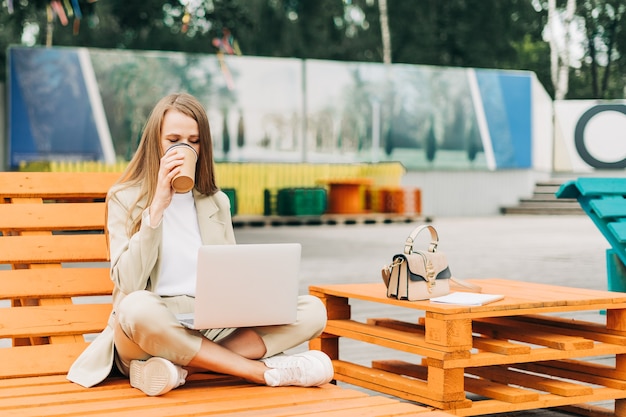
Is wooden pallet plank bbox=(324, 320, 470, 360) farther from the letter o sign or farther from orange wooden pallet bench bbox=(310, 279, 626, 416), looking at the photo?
the letter o sign

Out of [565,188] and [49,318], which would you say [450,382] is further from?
[565,188]

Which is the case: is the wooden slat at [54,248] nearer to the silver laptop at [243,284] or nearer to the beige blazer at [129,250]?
the beige blazer at [129,250]

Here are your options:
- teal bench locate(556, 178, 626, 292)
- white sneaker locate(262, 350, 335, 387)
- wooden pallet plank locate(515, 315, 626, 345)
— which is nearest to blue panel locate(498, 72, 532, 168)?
teal bench locate(556, 178, 626, 292)

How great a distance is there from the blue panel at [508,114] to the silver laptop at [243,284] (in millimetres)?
23389

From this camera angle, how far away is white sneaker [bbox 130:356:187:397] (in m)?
3.26

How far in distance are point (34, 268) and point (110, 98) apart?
17.8m

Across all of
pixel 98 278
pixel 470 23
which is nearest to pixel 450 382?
pixel 98 278

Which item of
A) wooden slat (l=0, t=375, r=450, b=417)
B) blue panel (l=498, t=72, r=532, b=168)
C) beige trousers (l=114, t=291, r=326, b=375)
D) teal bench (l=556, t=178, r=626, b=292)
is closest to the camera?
wooden slat (l=0, t=375, r=450, b=417)

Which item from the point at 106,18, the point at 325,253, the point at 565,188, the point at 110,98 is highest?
the point at 106,18

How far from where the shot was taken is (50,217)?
4359 millimetres

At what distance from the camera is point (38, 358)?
3.83m

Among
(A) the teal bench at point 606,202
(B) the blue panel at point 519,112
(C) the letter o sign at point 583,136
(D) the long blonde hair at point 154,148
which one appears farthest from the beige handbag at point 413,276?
(C) the letter o sign at point 583,136

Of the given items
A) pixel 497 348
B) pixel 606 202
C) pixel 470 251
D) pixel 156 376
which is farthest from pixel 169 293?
pixel 470 251

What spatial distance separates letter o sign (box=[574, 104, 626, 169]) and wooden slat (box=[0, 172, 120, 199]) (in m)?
24.7
